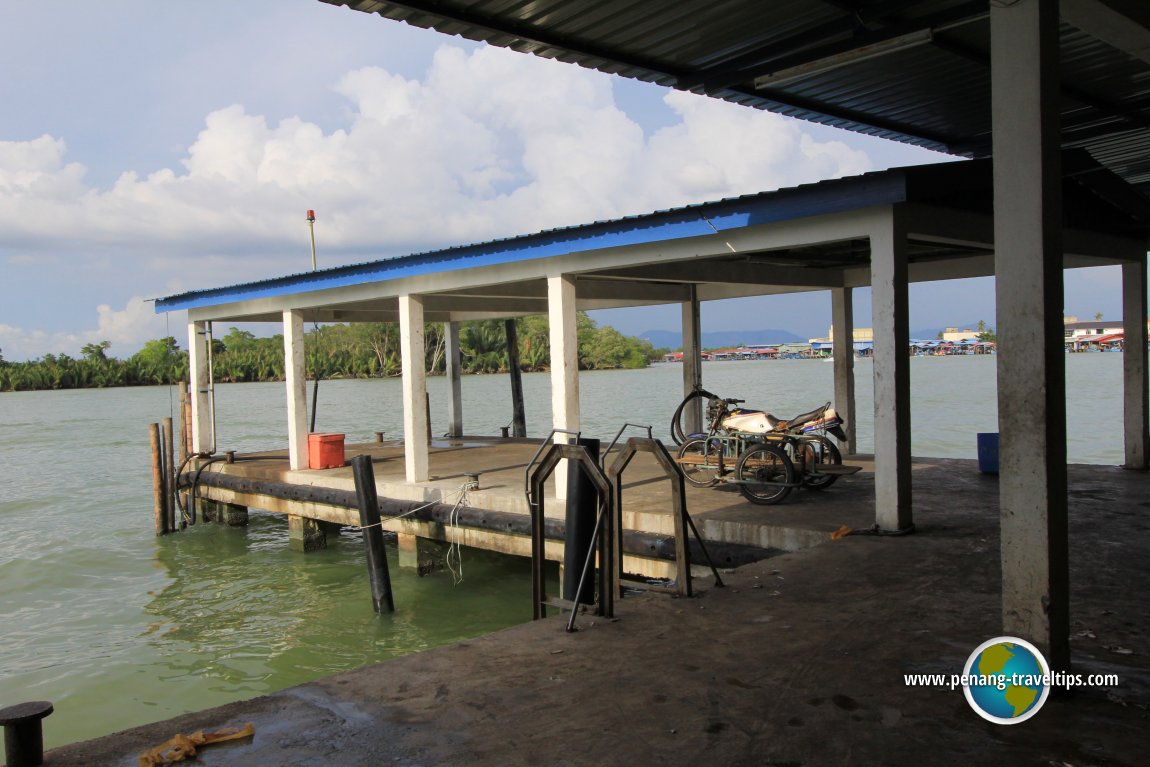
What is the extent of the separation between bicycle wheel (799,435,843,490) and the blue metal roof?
2396mm

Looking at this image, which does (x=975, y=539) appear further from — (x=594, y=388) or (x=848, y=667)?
(x=594, y=388)

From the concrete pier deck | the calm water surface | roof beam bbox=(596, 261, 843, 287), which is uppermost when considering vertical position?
roof beam bbox=(596, 261, 843, 287)

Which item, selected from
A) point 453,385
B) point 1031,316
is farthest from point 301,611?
point 1031,316

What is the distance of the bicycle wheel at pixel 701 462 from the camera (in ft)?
27.7

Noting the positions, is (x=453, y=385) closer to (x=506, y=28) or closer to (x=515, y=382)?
(x=515, y=382)

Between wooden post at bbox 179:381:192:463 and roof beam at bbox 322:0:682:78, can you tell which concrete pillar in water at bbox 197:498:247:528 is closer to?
wooden post at bbox 179:381:192:463

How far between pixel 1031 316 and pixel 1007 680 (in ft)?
4.70

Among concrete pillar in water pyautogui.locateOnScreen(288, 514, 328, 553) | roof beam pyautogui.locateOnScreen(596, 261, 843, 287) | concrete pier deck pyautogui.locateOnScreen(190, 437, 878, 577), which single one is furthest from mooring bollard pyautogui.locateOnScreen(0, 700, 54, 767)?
concrete pillar in water pyautogui.locateOnScreen(288, 514, 328, 553)

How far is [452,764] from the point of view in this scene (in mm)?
2875

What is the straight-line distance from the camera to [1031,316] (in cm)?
326

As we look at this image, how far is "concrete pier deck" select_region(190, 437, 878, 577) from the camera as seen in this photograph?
6.80 m

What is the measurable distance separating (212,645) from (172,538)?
595cm

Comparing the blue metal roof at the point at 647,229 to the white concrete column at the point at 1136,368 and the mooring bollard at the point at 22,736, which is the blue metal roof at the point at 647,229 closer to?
the white concrete column at the point at 1136,368

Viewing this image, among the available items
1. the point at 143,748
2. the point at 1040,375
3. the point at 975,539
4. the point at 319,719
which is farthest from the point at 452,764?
the point at 975,539
